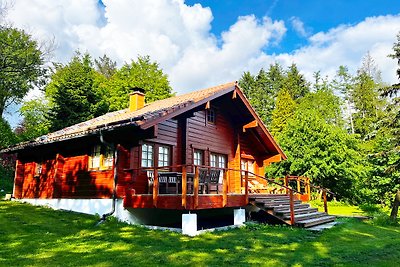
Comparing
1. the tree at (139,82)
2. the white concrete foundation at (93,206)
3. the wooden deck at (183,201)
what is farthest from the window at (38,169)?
the tree at (139,82)

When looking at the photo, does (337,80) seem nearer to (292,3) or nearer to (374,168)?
(374,168)

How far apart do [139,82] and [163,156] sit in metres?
24.3

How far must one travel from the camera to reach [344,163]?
74.3 ft

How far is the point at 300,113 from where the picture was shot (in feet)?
85.9

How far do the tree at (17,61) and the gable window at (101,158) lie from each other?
15659mm

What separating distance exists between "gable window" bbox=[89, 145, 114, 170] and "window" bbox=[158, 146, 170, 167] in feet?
5.58

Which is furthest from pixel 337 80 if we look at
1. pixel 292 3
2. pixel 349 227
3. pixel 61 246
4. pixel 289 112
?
pixel 61 246

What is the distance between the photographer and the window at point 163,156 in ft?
39.6

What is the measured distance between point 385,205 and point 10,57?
88.9 ft

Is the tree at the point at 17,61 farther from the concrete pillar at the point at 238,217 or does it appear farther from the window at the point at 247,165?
the concrete pillar at the point at 238,217

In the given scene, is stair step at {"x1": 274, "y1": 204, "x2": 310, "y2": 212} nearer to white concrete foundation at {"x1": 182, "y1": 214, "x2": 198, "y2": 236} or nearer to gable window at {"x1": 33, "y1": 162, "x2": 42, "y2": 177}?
white concrete foundation at {"x1": 182, "y1": 214, "x2": 198, "y2": 236}

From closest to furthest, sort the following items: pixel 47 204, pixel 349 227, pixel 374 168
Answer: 1. pixel 349 227
2. pixel 47 204
3. pixel 374 168

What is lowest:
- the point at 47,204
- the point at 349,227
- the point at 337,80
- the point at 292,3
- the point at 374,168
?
the point at 349,227

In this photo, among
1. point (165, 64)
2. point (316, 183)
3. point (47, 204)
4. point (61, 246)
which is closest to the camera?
point (61, 246)
